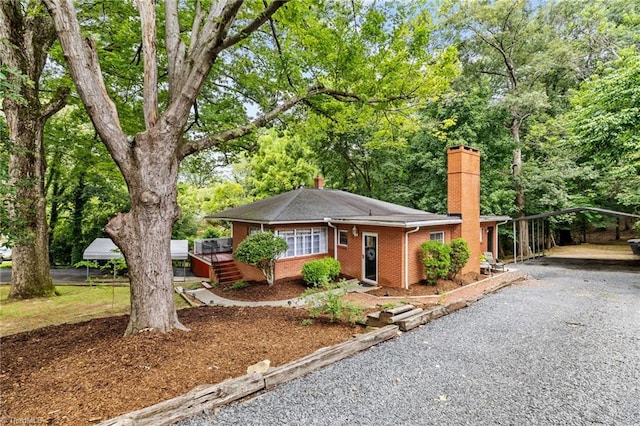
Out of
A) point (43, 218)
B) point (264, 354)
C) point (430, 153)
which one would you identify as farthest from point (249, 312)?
point (430, 153)

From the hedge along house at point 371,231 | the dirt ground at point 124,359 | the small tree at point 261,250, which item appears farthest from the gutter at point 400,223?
the dirt ground at point 124,359

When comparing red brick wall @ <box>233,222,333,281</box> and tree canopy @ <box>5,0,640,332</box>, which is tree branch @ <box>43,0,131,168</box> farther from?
red brick wall @ <box>233,222,333,281</box>

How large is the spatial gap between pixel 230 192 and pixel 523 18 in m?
22.2

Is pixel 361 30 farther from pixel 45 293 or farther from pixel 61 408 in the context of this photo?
pixel 45 293

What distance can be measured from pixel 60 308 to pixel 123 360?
657 cm

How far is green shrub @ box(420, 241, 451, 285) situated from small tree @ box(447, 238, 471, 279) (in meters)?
0.35

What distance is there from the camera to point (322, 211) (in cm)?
1234

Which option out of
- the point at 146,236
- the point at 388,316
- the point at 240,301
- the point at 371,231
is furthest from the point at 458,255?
the point at 146,236

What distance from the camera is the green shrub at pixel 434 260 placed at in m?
9.95

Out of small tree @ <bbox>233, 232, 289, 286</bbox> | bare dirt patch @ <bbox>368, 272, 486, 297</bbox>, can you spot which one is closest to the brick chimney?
bare dirt patch @ <bbox>368, 272, 486, 297</bbox>

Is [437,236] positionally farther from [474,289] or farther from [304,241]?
[304,241]

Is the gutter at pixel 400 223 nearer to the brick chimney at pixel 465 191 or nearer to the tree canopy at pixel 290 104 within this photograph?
the brick chimney at pixel 465 191

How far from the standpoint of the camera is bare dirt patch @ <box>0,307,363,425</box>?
3.11 metres

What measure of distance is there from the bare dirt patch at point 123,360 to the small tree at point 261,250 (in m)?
3.49
